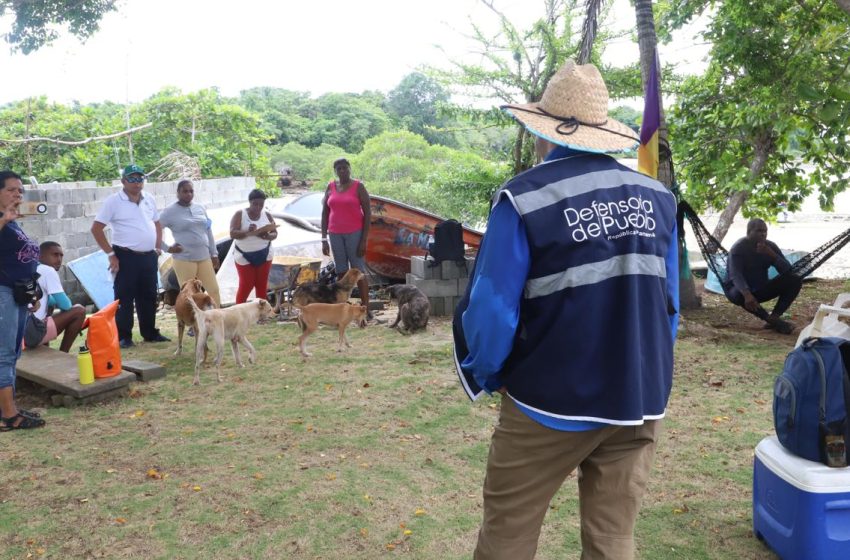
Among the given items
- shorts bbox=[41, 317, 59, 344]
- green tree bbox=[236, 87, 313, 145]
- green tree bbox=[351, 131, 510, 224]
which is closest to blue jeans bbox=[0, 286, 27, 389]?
shorts bbox=[41, 317, 59, 344]

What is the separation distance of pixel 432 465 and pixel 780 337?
5.29 metres

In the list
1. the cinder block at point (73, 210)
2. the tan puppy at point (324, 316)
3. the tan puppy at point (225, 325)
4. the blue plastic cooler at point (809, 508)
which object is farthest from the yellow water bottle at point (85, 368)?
the cinder block at point (73, 210)

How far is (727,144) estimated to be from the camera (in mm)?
11047

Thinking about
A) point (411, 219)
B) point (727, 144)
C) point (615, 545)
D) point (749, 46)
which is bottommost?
point (615, 545)

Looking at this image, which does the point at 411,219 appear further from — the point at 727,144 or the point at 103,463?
the point at 103,463

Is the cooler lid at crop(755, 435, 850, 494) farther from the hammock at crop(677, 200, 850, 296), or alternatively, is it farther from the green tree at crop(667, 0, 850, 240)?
the green tree at crop(667, 0, 850, 240)

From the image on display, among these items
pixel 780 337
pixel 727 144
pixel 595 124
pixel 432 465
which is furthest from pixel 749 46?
pixel 595 124

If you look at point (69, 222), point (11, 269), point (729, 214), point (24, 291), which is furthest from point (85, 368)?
point (729, 214)

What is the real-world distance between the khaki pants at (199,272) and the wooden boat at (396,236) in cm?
343

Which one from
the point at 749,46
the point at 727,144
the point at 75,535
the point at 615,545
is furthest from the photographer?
the point at 727,144

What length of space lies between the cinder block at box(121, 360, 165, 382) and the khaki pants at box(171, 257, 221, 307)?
4.83 feet

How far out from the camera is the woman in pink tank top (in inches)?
344

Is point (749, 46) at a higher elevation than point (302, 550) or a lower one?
higher

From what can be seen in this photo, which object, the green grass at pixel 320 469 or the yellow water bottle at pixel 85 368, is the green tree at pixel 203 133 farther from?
the yellow water bottle at pixel 85 368
